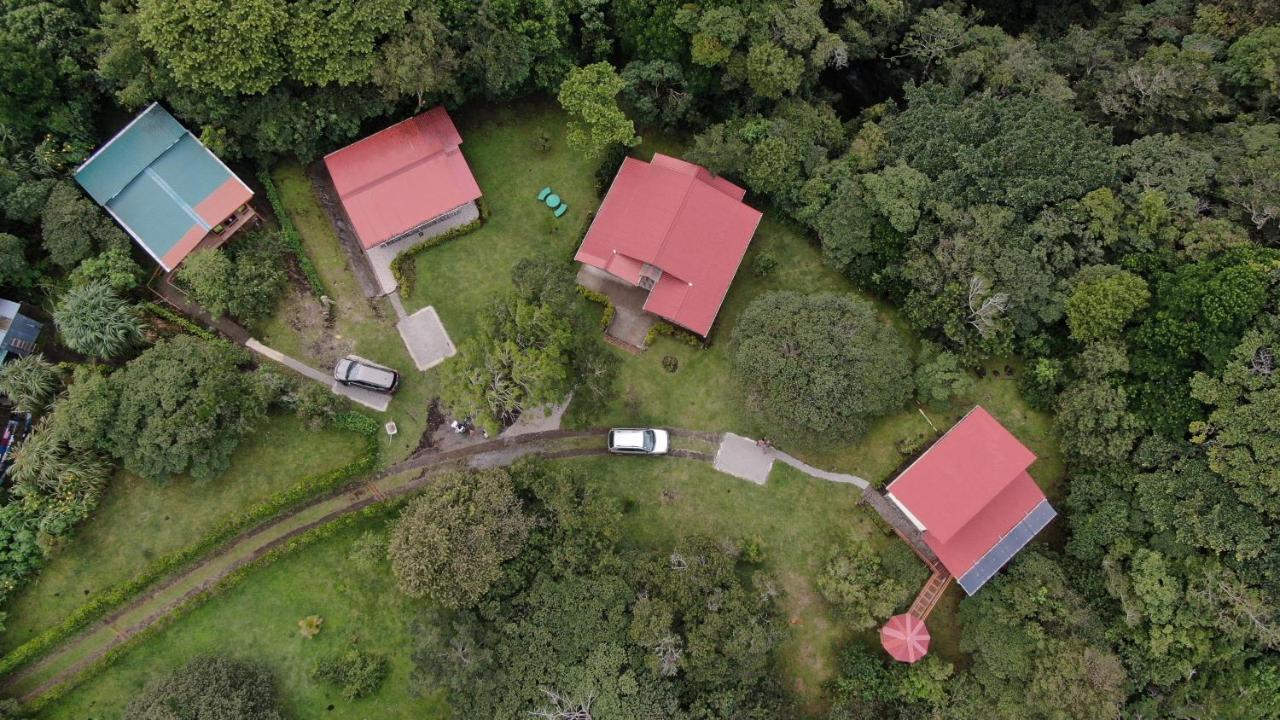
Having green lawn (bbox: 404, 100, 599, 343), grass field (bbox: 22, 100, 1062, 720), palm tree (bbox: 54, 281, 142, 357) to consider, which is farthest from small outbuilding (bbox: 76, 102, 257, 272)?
green lawn (bbox: 404, 100, 599, 343)

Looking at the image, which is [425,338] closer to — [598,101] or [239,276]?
[239,276]

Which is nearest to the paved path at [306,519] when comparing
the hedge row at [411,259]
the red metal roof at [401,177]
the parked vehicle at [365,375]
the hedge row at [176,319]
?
the parked vehicle at [365,375]

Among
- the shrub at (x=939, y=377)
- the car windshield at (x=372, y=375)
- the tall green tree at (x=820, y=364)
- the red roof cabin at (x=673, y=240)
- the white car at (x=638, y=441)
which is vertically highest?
the red roof cabin at (x=673, y=240)

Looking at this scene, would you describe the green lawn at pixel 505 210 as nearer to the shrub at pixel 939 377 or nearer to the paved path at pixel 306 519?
the paved path at pixel 306 519

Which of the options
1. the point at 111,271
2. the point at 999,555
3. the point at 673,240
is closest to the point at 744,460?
the point at 673,240

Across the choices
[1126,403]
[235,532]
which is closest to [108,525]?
[235,532]

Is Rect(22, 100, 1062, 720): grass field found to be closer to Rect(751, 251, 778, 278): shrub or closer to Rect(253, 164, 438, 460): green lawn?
Rect(253, 164, 438, 460): green lawn
